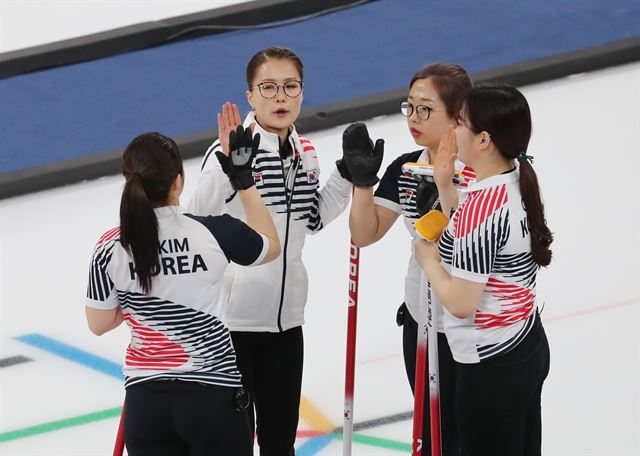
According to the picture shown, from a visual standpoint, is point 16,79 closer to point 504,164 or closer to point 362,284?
point 362,284

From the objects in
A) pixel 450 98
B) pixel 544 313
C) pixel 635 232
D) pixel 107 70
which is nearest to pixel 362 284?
pixel 544 313

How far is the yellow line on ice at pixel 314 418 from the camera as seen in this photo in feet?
16.7

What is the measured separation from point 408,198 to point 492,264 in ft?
1.89

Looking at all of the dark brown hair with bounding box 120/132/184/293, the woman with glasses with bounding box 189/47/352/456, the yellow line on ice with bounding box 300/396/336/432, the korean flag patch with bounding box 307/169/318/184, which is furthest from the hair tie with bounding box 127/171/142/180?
the yellow line on ice with bounding box 300/396/336/432

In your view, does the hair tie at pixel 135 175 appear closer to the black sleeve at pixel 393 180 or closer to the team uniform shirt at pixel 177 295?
the team uniform shirt at pixel 177 295

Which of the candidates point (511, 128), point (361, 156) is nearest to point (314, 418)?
point (361, 156)

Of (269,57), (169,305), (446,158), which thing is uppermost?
(269,57)

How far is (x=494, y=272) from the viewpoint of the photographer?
11.5 feet

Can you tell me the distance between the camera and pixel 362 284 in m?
6.21

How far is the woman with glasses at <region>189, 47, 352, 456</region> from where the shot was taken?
3992 millimetres

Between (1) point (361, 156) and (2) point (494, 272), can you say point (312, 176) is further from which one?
(2) point (494, 272)

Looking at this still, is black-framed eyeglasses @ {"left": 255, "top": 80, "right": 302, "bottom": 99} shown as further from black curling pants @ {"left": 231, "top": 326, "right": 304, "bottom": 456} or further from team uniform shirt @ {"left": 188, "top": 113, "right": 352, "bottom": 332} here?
black curling pants @ {"left": 231, "top": 326, "right": 304, "bottom": 456}

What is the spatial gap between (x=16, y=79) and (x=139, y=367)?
5.53m

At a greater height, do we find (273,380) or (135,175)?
(135,175)
